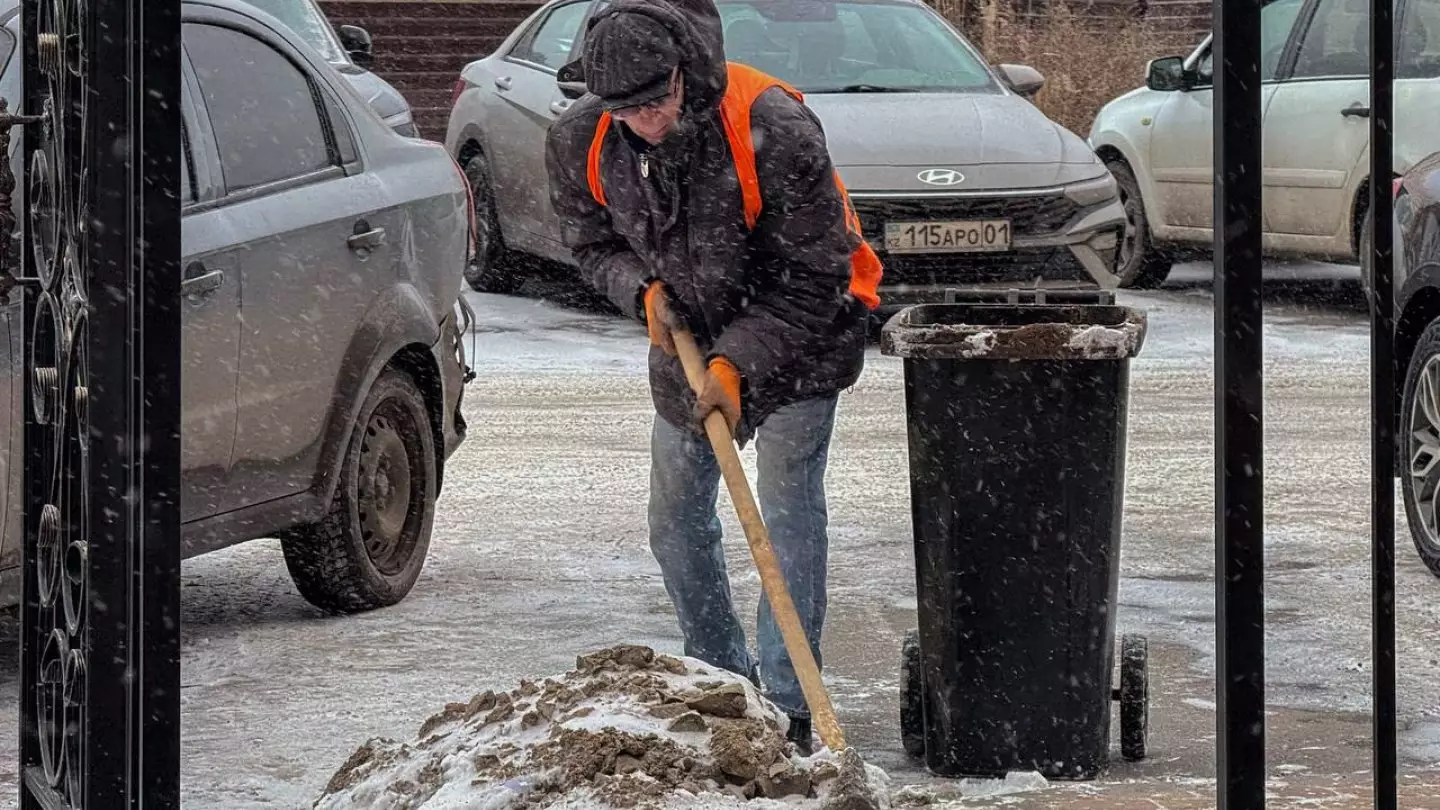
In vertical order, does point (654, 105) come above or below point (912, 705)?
above

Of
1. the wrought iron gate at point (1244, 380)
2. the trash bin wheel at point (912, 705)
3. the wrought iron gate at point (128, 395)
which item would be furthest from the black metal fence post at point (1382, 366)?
the trash bin wheel at point (912, 705)

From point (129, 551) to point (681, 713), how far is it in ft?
4.23

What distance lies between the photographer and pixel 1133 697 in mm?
4836

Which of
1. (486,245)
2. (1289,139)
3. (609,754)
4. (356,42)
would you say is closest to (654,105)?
(609,754)

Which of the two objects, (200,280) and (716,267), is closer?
(716,267)

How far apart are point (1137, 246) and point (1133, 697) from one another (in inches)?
368

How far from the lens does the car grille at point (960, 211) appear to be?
34.7ft

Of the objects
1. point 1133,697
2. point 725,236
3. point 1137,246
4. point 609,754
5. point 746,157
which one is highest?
point 746,157

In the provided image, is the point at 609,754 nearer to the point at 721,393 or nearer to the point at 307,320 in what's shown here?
the point at 721,393

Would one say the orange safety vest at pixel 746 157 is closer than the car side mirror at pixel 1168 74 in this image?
Yes

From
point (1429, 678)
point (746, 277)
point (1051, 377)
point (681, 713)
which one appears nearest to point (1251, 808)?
point (681, 713)

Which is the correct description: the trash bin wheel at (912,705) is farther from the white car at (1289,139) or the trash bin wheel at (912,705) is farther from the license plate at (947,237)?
the white car at (1289,139)

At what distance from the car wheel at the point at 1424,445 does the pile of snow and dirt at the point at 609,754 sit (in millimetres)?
3405

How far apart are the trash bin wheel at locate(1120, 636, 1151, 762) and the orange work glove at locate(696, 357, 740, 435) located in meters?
0.98
